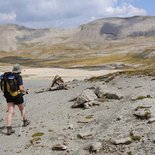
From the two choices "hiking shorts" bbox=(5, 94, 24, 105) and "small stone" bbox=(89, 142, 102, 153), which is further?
"hiking shorts" bbox=(5, 94, 24, 105)

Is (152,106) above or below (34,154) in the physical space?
above

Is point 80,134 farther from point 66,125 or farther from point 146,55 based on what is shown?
point 146,55

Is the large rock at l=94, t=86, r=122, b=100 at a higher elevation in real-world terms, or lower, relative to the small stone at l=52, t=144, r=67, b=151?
higher

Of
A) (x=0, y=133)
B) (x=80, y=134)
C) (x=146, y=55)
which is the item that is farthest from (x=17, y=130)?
(x=146, y=55)

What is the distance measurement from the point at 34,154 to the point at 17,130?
A: 13.6 feet

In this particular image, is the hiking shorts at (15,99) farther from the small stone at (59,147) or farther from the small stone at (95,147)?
the small stone at (95,147)

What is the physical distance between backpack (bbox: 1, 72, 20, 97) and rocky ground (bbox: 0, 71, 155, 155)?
216 cm

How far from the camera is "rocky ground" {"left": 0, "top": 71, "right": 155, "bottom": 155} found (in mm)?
16859

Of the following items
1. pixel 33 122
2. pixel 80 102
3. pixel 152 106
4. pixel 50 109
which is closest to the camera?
pixel 152 106

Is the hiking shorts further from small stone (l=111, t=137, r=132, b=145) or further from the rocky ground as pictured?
small stone (l=111, t=137, r=132, b=145)

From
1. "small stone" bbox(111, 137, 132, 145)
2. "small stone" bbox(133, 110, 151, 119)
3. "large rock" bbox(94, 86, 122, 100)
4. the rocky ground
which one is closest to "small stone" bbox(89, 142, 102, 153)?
the rocky ground

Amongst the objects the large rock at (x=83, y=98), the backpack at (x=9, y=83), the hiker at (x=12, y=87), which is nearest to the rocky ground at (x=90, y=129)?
the large rock at (x=83, y=98)

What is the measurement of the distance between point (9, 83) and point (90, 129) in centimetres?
450

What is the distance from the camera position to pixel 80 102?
2583 centimetres
